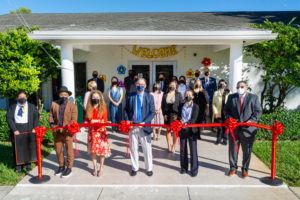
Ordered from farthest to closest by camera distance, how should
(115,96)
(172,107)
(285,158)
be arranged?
(115,96), (172,107), (285,158)

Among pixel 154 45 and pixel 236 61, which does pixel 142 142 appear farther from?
pixel 154 45

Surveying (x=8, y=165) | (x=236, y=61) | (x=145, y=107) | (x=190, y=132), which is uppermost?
(x=236, y=61)

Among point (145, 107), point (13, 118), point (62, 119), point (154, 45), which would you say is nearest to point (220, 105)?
point (145, 107)

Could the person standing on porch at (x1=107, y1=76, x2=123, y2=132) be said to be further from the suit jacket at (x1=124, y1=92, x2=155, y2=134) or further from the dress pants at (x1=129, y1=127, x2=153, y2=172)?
the dress pants at (x1=129, y1=127, x2=153, y2=172)

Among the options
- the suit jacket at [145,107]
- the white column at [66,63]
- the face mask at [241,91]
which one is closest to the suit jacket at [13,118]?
the suit jacket at [145,107]

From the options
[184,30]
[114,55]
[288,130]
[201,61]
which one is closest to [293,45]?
[288,130]

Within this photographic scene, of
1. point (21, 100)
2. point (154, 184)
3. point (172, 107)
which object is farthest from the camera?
point (172, 107)

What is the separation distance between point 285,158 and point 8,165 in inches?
247

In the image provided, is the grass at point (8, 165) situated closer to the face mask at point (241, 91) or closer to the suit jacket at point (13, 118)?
the suit jacket at point (13, 118)

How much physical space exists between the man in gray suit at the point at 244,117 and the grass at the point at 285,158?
2.81ft

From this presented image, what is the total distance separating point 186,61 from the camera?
405 inches

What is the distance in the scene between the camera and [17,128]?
4879mm

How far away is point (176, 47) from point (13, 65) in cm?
613

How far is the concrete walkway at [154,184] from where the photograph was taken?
13.2 feet
